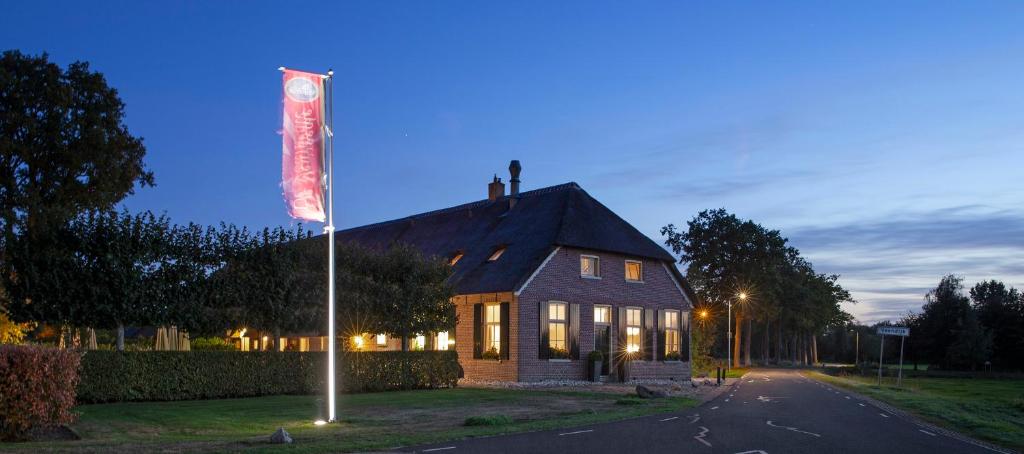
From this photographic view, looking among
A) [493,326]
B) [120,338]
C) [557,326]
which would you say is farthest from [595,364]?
[120,338]

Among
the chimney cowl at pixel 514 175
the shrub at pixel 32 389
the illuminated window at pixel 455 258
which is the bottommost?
the shrub at pixel 32 389

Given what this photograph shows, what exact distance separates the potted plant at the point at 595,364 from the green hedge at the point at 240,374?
22.4 ft

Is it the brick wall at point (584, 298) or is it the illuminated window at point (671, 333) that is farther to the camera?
the illuminated window at point (671, 333)

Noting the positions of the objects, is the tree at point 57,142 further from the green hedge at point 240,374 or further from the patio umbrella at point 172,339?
the green hedge at point 240,374

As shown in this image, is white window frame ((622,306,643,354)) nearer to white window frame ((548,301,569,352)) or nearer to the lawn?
white window frame ((548,301,569,352))

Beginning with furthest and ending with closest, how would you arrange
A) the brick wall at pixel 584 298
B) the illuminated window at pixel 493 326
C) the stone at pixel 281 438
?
the illuminated window at pixel 493 326 < the brick wall at pixel 584 298 < the stone at pixel 281 438

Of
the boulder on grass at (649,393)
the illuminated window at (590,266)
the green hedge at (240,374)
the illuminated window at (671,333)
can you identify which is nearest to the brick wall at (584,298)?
the illuminated window at (590,266)

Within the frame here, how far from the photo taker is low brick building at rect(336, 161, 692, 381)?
31.8 meters

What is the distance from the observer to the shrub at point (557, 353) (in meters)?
32.2

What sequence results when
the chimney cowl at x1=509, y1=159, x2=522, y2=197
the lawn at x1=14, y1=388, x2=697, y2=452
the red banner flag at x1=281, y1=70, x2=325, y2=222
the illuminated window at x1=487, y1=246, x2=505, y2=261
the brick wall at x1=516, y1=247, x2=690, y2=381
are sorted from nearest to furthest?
the lawn at x1=14, y1=388, x2=697, y2=452
the red banner flag at x1=281, y1=70, x2=325, y2=222
the brick wall at x1=516, y1=247, x2=690, y2=381
the illuminated window at x1=487, y1=246, x2=505, y2=261
the chimney cowl at x1=509, y1=159, x2=522, y2=197

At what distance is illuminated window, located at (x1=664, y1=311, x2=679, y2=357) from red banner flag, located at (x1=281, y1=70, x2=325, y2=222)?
2471 centimetres

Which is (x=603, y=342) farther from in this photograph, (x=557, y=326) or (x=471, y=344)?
(x=471, y=344)

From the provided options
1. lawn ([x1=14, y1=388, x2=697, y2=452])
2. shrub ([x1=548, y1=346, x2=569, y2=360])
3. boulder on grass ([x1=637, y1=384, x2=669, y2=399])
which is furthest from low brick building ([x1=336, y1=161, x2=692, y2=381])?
boulder on grass ([x1=637, y1=384, x2=669, y2=399])

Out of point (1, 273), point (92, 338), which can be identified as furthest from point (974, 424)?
point (92, 338)
